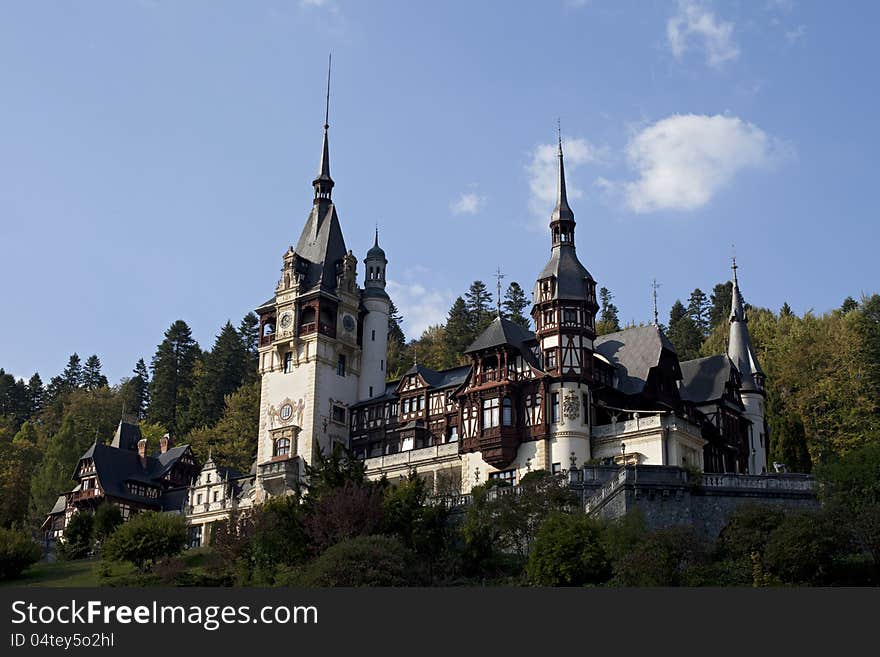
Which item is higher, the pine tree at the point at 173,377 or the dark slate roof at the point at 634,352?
the pine tree at the point at 173,377

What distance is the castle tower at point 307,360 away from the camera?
7688 cm

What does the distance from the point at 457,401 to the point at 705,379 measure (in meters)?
14.7

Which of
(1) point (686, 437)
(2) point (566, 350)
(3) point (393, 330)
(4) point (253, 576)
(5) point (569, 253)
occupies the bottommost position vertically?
(4) point (253, 576)

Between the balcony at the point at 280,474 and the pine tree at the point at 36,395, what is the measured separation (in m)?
61.9

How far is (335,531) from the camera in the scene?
52094 mm

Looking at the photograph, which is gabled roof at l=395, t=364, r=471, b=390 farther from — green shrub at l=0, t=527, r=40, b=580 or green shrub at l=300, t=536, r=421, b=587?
green shrub at l=300, t=536, r=421, b=587

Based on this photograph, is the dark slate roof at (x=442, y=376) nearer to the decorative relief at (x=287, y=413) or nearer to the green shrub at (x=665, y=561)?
the decorative relief at (x=287, y=413)

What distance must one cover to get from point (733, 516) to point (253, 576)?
2044 centimetres

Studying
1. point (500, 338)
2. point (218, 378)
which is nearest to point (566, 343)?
point (500, 338)

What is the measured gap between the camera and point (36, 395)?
435 feet

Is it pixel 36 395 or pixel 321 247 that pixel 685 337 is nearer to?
pixel 321 247

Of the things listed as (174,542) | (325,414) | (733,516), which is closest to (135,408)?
(325,414)

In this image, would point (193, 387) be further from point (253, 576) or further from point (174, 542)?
point (253, 576)

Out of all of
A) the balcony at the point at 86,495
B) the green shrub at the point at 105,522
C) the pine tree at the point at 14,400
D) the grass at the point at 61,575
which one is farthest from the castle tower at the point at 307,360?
the pine tree at the point at 14,400
